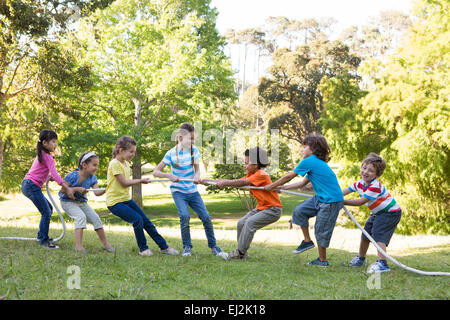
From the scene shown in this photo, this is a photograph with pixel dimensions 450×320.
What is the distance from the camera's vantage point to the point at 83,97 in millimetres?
27625

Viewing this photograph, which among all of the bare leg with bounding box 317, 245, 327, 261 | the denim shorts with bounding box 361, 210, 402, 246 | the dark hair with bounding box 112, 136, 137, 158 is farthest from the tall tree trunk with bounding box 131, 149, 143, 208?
the denim shorts with bounding box 361, 210, 402, 246

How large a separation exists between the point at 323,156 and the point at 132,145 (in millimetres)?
2831

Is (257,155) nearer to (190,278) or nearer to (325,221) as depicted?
(325,221)

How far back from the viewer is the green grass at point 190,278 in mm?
4195

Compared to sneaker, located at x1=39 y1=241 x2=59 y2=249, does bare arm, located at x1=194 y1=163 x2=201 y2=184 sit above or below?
above

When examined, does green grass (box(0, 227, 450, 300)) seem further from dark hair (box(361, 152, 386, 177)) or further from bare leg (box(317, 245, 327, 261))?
dark hair (box(361, 152, 386, 177))

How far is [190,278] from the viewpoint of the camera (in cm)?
487

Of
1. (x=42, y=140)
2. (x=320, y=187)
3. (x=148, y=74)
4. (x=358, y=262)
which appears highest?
(x=148, y=74)

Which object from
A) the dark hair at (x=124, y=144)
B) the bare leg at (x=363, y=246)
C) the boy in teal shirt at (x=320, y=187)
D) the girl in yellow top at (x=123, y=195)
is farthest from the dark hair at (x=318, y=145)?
the dark hair at (x=124, y=144)

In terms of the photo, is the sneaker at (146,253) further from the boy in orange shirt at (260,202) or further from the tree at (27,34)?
the tree at (27,34)

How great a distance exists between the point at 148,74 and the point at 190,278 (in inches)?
875

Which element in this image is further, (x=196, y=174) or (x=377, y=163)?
(x=196, y=174)

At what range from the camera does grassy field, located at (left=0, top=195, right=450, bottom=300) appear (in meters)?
4.19

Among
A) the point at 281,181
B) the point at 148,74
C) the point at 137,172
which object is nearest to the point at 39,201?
the point at 281,181
